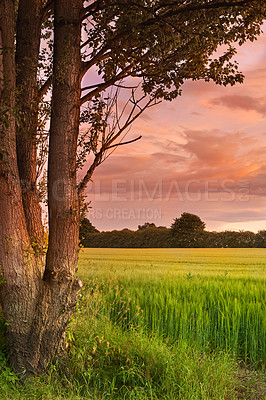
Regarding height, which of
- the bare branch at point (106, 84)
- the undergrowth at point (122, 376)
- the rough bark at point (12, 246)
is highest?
the bare branch at point (106, 84)

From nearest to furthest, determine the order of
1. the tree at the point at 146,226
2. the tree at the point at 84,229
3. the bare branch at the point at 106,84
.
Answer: the bare branch at the point at 106,84 < the tree at the point at 84,229 < the tree at the point at 146,226

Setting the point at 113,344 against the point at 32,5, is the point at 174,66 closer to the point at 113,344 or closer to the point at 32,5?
the point at 32,5

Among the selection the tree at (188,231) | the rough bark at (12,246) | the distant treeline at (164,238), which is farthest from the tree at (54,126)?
the tree at (188,231)

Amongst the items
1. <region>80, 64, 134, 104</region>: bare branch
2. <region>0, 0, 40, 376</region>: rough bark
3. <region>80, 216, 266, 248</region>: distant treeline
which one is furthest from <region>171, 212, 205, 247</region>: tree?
<region>0, 0, 40, 376</region>: rough bark

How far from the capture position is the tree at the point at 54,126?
585 centimetres

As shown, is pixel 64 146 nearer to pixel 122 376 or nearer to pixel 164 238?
pixel 122 376

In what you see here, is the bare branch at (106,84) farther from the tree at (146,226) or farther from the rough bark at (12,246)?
the tree at (146,226)

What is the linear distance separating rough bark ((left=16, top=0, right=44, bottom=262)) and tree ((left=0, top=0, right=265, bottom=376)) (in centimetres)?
2

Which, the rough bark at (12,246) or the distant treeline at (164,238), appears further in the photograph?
the distant treeline at (164,238)

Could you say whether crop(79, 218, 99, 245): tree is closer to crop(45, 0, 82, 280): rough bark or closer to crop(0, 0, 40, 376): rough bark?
crop(45, 0, 82, 280): rough bark

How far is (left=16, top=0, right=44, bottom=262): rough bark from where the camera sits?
258 inches

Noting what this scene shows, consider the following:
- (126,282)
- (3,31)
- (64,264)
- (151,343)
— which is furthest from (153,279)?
(3,31)

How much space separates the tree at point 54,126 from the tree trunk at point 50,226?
2 centimetres

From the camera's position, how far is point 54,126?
20.7ft
